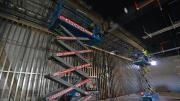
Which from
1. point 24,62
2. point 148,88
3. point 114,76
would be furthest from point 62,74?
point 114,76

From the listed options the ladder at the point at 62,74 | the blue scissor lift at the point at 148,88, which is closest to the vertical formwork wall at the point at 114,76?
the blue scissor lift at the point at 148,88

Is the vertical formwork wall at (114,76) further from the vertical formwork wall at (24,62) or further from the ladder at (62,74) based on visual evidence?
the ladder at (62,74)

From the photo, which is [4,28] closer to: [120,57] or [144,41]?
[120,57]

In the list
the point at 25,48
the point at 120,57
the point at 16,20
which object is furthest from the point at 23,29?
the point at 120,57

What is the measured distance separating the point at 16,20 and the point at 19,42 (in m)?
0.78

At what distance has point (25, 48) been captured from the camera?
3.79m

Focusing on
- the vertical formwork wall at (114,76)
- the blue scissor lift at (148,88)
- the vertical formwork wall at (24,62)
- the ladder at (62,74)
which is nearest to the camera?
the ladder at (62,74)

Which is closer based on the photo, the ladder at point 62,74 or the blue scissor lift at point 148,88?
the ladder at point 62,74

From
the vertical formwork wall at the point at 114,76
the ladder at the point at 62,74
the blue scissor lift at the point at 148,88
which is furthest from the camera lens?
the vertical formwork wall at the point at 114,76

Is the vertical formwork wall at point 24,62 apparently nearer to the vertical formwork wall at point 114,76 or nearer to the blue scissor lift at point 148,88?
the vertical formwork wall at point 114,76

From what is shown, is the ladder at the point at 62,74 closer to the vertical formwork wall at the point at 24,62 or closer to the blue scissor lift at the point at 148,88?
the vertical formwork wall at the point at 24,62

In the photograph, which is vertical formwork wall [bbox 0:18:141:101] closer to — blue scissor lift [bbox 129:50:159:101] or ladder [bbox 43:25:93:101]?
ladder [bbox 43:25:93:101]

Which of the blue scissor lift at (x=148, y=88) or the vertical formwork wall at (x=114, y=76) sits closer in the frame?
the blue scissor lift at (x=148, y=88)

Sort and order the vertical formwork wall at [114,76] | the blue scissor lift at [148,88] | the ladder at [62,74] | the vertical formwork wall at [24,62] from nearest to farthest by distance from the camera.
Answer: the ladder at [62,74] < the vertical formwork wall at [24,62] < the blue scissor lift at [148,88] < the vertical formwork wall at [114,76]
